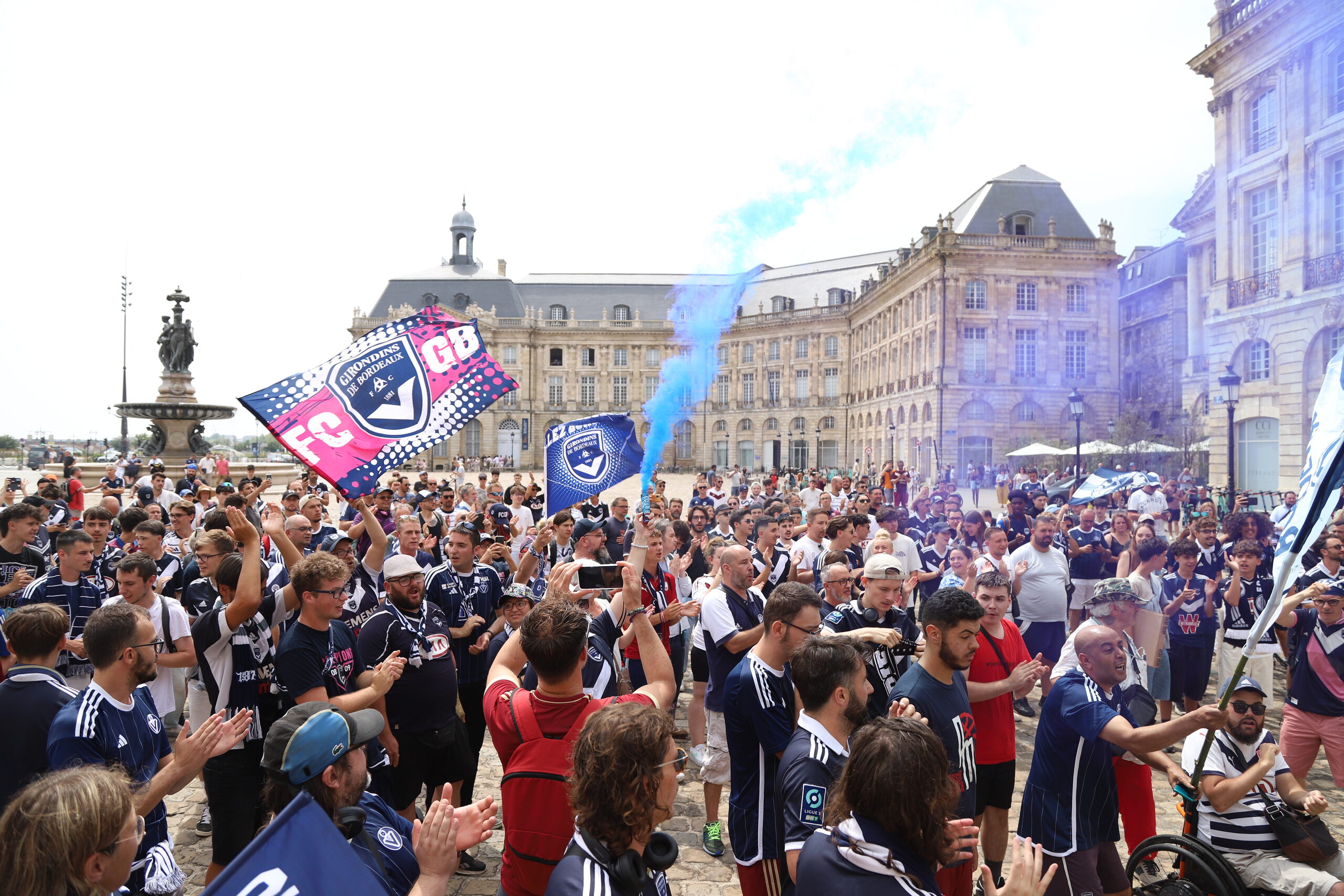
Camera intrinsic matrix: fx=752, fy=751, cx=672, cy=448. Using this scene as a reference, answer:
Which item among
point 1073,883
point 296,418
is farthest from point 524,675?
point 296,418

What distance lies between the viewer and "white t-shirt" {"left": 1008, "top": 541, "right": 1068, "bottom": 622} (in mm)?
7184

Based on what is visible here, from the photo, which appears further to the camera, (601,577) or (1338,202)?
(1338,202)

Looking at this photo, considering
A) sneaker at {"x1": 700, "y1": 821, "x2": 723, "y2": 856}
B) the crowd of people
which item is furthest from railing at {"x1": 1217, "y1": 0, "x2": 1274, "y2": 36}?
sneaker at {"x1": 700, "y1": 821, "x2": 723, "y2": 856}

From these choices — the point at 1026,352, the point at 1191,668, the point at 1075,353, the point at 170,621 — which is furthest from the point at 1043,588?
the point at 1075,353

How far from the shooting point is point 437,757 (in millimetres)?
4582

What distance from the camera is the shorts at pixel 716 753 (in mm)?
4988

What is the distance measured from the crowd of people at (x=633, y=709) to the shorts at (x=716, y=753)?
3 centimetres

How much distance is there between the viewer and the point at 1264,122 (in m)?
21.4

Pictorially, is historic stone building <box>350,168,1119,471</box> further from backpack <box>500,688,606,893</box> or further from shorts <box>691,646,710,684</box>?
backpack <box>500,688,606,893</box>

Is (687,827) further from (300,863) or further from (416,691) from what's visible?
(300,863)

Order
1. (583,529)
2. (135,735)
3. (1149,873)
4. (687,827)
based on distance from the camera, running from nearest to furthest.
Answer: (135,735) → (1149,873) → (687,827) → (583,529)

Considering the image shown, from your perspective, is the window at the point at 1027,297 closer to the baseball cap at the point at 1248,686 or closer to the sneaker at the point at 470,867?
the baseball cap at the point at 1248,686

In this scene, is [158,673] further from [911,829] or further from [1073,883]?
[1073,883]

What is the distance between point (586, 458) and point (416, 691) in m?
5.41
